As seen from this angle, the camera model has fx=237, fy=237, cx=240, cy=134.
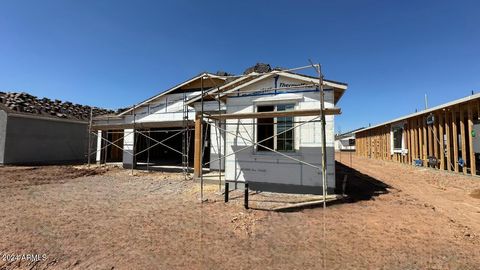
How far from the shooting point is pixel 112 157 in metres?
21.2

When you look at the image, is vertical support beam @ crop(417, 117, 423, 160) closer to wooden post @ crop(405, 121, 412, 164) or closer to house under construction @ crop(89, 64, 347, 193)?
wooden post @ crop(405, 121, 412, 164)

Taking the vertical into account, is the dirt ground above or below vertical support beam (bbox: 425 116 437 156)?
below

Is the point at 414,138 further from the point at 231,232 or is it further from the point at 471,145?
the point at 231,232

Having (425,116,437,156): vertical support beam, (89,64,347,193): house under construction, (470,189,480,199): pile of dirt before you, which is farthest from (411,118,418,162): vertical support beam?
(89,64,347,193): house under construction

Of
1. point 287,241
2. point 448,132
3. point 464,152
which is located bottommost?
point 287,241

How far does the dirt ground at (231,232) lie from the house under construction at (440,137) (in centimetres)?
514

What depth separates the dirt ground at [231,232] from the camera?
387 cm

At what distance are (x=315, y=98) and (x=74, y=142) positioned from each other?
861 inches

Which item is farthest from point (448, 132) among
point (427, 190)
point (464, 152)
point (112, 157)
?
point (112, 157)

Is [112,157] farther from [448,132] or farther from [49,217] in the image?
[448,132]

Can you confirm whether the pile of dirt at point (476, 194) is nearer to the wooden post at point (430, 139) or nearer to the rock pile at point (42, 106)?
the wooden post at point (430, 139)

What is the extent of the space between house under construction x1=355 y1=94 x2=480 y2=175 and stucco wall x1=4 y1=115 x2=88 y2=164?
87.8ft

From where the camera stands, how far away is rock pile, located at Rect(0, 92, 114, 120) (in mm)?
17745

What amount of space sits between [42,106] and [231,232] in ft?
74.4
